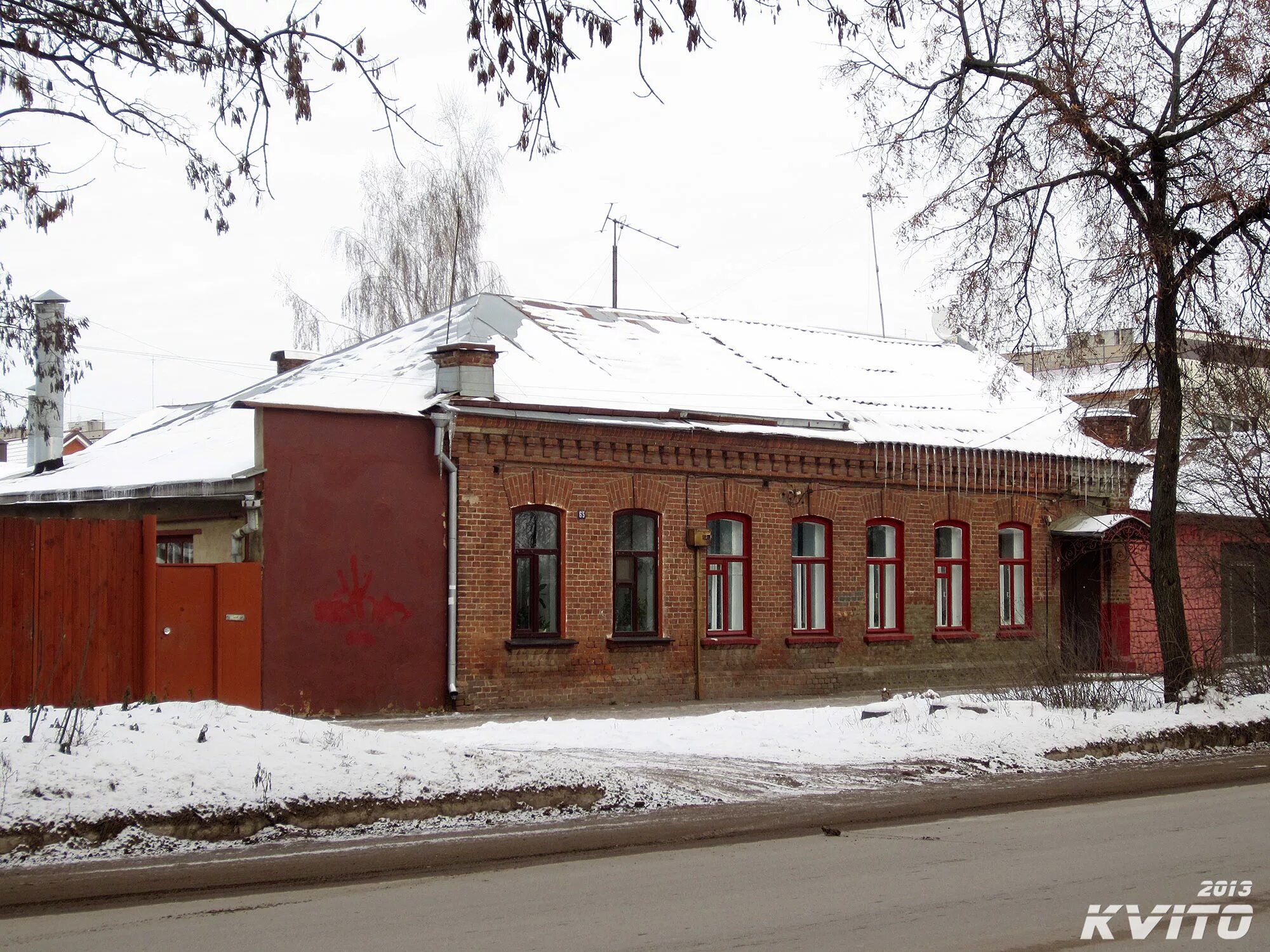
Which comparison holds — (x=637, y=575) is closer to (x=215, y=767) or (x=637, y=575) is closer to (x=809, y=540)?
(x=809, y=540)

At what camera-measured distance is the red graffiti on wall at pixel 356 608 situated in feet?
59.0

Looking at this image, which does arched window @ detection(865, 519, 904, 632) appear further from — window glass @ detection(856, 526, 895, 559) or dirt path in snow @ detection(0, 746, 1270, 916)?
dirt path in snow @ detection(0, 746, 1270, 916)

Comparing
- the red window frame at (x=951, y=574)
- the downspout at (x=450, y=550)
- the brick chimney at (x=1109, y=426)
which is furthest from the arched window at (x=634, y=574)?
the brick chimney at (x=1109, y=426)

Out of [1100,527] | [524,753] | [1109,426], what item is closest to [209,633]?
[524,753]

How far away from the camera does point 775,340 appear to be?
2734cm

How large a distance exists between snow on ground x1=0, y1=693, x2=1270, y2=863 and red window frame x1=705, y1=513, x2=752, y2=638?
5099 millimetres

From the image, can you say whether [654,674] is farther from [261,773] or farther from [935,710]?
[261,773]

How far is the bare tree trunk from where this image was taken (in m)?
15.7

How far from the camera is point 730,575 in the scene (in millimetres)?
22078

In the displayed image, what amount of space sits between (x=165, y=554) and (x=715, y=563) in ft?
26.6

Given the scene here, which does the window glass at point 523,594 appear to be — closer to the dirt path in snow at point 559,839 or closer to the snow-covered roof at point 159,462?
the snow-covered roof at point 159,462

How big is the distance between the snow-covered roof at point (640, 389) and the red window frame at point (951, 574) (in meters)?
1.51

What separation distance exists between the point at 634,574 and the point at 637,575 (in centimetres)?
5

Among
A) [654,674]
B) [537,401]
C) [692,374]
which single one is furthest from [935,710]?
[692,374]
